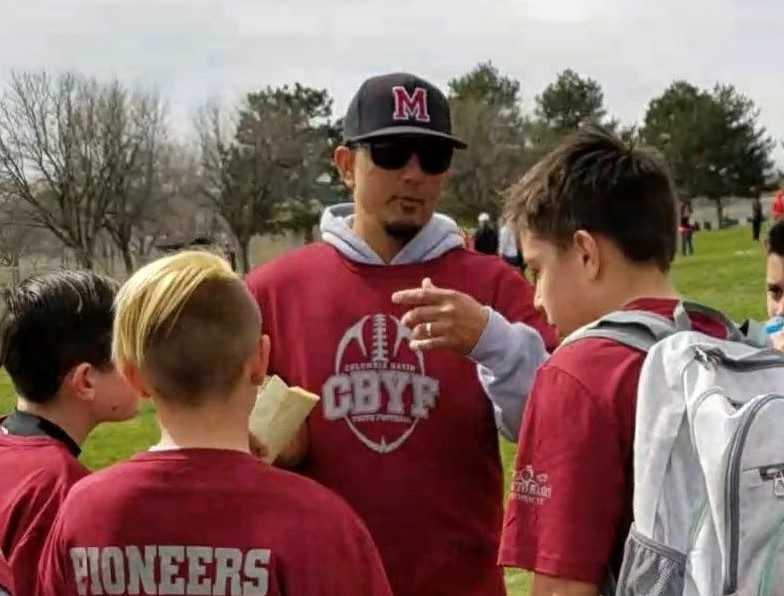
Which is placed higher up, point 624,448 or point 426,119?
point 426,119

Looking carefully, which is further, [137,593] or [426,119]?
[426,119]

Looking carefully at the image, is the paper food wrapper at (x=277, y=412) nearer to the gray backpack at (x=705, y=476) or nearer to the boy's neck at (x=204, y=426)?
the boy's neck at (x=204, y=426)

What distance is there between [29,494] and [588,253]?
1.35 metres

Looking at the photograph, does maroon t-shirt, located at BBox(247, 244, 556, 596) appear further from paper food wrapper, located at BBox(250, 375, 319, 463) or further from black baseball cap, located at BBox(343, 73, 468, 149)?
black baseball cap, located at BBox(343, 73, 468, 149)

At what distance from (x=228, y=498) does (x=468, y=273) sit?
4.53 ft

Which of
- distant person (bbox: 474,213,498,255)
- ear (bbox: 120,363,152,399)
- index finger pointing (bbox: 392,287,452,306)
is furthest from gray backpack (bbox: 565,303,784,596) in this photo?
distant person (bbox: 474,213,498,255)

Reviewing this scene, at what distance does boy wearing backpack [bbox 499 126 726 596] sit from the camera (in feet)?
7.90

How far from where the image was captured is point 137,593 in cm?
228

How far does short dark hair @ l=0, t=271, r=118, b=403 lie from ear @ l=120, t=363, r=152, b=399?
2.46ft

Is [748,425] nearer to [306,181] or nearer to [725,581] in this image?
[725,581]

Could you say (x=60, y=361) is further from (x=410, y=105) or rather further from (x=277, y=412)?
(x=410, y=105)

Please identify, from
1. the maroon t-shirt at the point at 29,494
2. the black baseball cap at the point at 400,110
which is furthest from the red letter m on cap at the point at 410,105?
the maroon t-shirt at the point at 29,494

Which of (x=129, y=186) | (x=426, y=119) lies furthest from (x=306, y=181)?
(x=426, y=119)

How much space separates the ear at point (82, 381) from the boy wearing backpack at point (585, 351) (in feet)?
3.78
